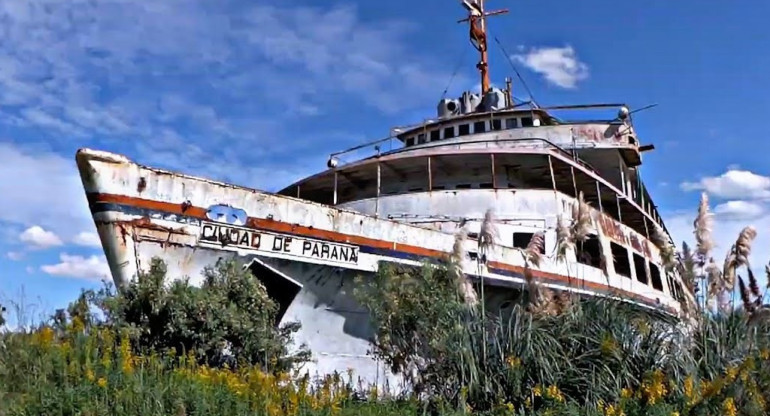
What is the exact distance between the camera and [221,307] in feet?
28.7

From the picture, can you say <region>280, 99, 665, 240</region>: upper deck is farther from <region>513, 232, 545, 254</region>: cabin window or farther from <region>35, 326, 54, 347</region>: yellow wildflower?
<region>35, 326, 54, 347</region>: yellow wildflower

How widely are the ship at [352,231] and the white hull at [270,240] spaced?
0.05ft

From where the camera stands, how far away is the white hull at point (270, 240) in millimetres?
9297

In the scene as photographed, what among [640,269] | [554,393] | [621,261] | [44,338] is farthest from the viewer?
[640,269]

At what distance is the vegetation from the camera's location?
203 inches

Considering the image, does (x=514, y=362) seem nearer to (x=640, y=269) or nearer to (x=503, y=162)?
(x=503, y=162)

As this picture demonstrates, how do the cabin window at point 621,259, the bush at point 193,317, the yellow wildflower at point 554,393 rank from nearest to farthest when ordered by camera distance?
the yellow wildflower at point 554,393 < the bush at point 193,317 < the cabin window at point 621,259

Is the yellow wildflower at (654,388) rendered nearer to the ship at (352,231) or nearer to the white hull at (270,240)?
the ship at (352,231)

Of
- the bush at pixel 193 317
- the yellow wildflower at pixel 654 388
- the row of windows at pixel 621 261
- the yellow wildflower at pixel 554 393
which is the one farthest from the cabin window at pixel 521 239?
the yellow wildflower at pixel 554 393

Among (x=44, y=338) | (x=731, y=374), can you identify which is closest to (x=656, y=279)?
(x=731, y=374)

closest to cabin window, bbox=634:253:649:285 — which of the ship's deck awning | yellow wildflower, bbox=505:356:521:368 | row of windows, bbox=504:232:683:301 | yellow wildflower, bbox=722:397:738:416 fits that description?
row of windows, bbox=504:232:683:301

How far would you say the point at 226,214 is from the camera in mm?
9875

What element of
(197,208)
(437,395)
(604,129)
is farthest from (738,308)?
(604,129)

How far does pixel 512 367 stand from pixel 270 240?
Answer: 4.98 metres
